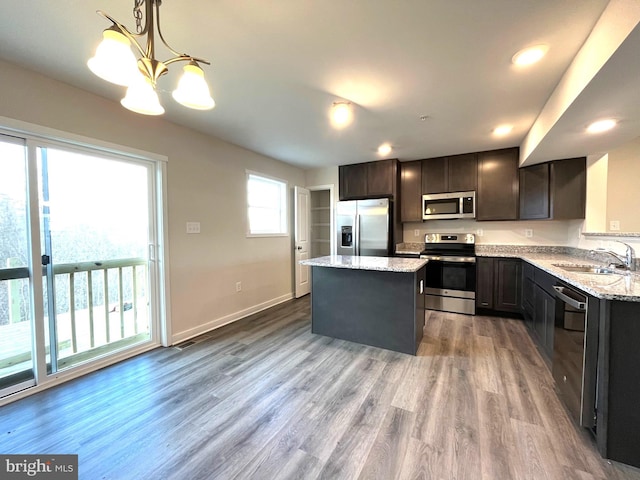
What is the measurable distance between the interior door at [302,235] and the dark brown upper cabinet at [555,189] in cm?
336

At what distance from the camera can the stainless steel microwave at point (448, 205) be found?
159 inches

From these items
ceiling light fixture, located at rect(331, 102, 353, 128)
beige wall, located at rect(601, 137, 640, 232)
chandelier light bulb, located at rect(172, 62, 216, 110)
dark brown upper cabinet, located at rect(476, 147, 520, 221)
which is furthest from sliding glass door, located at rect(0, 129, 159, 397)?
beige wall, located at rect(601, 137, 640, 232)

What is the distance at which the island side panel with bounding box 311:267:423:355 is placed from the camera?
8.72ft

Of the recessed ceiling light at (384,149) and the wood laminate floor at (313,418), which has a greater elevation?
the recessed ceiling light at (384,149)

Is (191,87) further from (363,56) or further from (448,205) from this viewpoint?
(448,205)

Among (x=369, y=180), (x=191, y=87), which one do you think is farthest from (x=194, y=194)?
(x=369, y=180)

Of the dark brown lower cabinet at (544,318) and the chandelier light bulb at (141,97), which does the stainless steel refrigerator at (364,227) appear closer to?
the dark brown lower cabinet at (544,318)

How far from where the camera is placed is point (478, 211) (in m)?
4.00

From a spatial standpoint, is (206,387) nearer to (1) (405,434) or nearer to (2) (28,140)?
(1) (405,434)

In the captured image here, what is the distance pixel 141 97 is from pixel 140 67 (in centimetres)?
13

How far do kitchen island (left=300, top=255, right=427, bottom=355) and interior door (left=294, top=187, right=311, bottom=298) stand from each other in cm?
172

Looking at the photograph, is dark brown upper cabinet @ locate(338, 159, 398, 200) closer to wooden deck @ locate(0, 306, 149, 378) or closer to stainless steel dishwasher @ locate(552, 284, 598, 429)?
stainless steel dishwasher @ locate(552, 284, 598, 429)

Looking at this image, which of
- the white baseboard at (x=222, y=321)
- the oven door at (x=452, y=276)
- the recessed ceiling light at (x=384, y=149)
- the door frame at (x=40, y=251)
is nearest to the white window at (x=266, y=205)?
the white baseboard at (x=222, y=321)

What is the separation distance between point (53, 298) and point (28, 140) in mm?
1243
